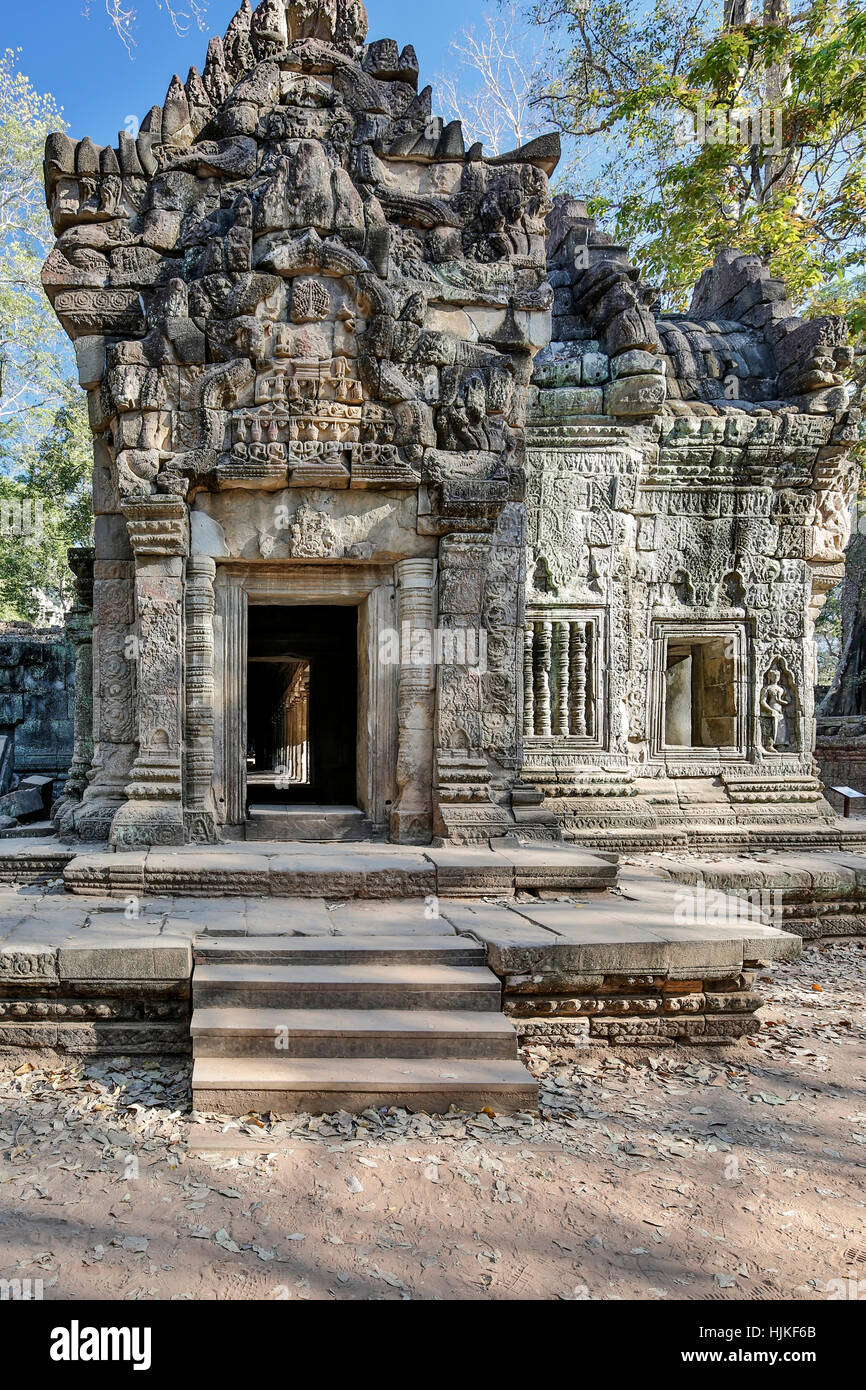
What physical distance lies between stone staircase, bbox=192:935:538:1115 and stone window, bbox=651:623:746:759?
4254 millimetres

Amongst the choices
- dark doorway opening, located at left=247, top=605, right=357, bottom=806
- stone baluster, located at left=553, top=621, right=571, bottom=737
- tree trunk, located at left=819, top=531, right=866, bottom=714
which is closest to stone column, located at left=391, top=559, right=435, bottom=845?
stone baluster, located at left=553, top=621, right=571, bottom=737

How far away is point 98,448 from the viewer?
252 inches

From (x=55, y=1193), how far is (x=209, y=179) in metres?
6.34

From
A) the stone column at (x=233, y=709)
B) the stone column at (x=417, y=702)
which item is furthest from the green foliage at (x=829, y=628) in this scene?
the stone column at (x=233, y=709)

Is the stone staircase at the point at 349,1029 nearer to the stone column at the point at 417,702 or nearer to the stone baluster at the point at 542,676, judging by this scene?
the stone column at the point at 417,702

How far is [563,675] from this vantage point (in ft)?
24.2

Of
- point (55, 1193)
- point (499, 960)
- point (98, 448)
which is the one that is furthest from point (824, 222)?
point (55, 1193)

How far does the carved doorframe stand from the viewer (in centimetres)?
608

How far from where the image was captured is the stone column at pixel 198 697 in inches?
232

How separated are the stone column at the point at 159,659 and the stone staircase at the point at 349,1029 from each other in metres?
1.74

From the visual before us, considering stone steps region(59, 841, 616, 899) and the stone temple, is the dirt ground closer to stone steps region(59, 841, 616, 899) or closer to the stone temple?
stone steps region(59, 841, 616, 899)

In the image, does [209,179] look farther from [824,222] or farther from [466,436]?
[824,222]

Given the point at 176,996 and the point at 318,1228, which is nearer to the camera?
the point at 318,1228

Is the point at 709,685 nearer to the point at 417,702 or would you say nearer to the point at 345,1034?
the point at 417,702
